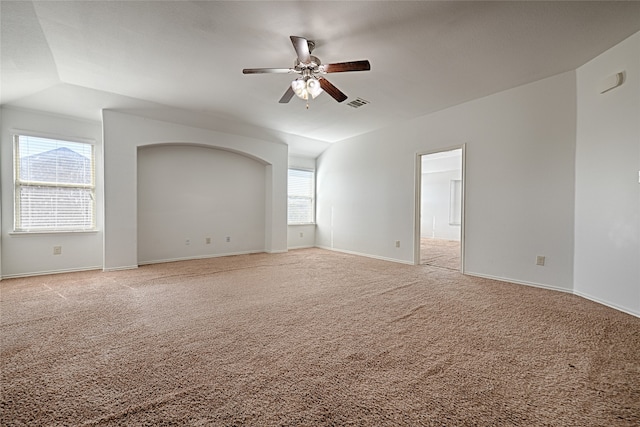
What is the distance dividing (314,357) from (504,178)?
3.71 metres

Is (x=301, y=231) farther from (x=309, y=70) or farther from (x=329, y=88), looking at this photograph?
(x=309, y=70)

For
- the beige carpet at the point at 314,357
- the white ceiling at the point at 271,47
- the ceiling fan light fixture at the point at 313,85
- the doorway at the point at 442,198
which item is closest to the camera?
the beige carpet at the point at 314,357

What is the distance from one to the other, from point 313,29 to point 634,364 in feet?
11.7

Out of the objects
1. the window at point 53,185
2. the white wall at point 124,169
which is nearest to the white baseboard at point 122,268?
the white wall at point 124,169

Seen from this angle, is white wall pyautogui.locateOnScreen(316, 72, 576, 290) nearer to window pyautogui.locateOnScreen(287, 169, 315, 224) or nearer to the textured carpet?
the textured carpet

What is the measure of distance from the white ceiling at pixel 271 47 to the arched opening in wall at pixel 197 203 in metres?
1.19

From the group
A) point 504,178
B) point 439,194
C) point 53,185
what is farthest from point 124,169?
point 439,194

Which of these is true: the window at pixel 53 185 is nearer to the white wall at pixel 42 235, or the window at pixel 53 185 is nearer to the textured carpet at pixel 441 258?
the white wall at pixel 42 235

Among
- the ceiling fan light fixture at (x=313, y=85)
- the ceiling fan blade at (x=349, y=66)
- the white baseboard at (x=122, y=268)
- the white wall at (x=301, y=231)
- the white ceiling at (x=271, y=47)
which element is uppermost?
the white ceiling at (x=271, y=47)

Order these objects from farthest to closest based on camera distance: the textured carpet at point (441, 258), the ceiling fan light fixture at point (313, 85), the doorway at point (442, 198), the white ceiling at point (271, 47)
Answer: the doorway at point (442, 198) < the textured carpet at point (441, 258) < the ceiling fan light fixture at point (313, 85) < the white ceiling at point (271, 47)

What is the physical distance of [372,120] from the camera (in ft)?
17.0

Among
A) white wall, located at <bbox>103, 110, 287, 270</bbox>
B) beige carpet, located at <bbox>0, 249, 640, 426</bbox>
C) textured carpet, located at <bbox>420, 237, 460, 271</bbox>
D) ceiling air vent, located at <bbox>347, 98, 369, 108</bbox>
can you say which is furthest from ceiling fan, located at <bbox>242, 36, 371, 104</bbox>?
textured carpet, located at <bbox>420, 237, 460, 271</bbox>

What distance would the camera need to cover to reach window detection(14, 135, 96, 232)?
13.6 ft

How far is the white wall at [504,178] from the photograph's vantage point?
345 cm
